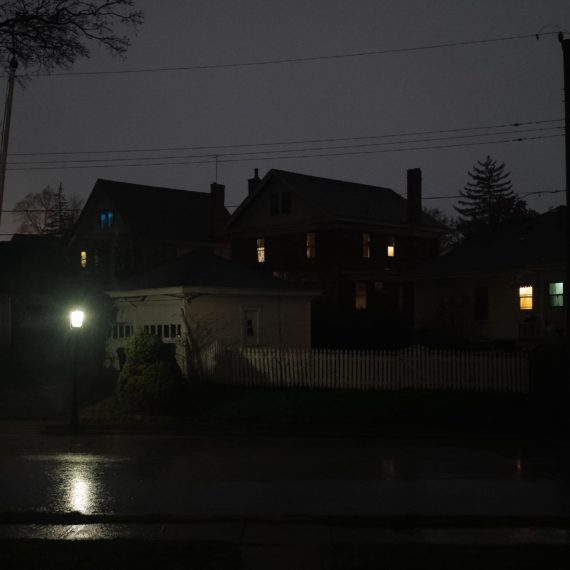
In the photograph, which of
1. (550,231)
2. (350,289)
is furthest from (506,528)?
(350,289)

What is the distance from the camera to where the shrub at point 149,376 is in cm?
1950

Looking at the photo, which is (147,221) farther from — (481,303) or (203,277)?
(203,277)

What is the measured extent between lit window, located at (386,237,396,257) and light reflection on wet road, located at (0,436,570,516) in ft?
91.0

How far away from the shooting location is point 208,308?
2508cm

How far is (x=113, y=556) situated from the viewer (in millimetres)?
8125

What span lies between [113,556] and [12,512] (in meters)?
2.74

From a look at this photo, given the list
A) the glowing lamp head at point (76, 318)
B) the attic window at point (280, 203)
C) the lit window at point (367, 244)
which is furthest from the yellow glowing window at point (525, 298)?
the glowing lamp head at point (76, 318)

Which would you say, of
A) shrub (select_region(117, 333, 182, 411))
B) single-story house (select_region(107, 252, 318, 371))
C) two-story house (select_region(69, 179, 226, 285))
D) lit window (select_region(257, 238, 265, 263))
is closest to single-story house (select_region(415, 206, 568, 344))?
single-story house (select_region(107, 252, 318, 371))

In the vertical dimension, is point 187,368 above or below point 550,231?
below

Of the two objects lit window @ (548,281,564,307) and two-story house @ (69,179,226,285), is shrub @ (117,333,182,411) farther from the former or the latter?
two-story house @ (69,179,226,285)

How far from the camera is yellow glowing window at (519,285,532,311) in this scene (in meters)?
32.9

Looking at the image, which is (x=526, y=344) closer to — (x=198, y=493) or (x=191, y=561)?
(x=198, y=493)

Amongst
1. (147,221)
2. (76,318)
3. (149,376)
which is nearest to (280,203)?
(147,221)

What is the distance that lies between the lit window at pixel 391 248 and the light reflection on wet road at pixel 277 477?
27.7m
